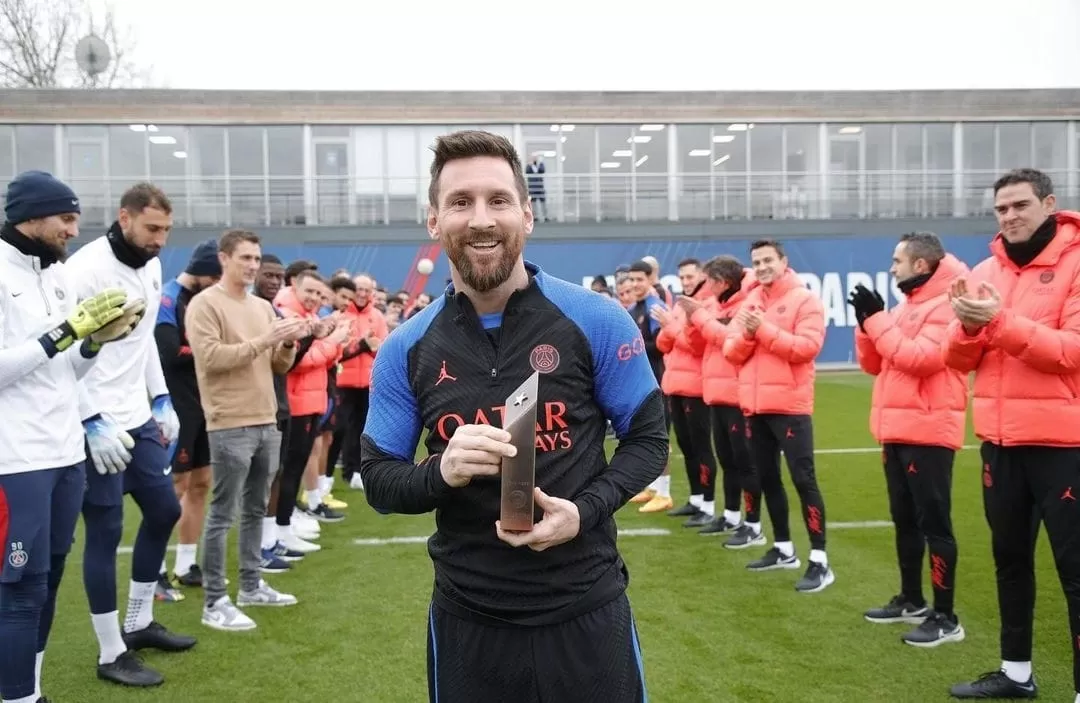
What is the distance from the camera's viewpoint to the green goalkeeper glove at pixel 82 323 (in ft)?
12.2

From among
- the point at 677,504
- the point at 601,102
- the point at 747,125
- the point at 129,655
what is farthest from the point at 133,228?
the point at 747,125

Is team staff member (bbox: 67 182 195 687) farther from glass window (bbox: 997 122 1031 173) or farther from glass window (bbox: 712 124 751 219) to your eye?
glass window (bbox: 997 122 1031 173)

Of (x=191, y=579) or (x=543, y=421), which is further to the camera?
(x=191, y=579)

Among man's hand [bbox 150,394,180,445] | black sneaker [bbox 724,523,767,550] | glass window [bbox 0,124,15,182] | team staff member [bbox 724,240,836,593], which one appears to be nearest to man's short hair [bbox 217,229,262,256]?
man's hand [bbox 150,394,180,445]

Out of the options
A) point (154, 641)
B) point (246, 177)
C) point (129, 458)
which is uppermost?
point (246, 177)

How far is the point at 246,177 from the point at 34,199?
76.9 feet

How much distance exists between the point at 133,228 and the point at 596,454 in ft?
11.7

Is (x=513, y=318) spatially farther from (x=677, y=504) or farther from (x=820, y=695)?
(x=677, y=504)

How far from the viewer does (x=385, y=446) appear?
2.42m

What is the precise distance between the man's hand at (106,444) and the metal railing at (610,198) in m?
→ 21.4

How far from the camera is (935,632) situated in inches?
204

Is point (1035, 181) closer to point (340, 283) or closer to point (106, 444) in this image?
point (106, 444)

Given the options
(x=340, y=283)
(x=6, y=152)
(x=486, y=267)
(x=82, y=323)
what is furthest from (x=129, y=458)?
(x=6, y=152)

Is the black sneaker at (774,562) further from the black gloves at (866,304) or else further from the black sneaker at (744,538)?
the black gloves at (866,304)
